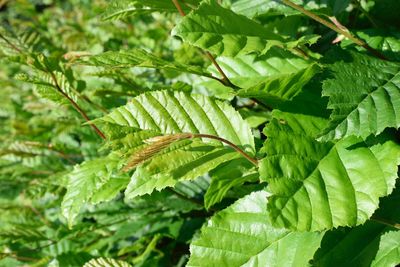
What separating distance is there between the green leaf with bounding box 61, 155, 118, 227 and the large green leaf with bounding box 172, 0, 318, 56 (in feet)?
1.35

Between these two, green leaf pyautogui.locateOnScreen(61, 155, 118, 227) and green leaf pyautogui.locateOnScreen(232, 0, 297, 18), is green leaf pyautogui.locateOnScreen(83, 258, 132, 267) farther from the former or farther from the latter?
green leaf pyautogui.locateOnScreen(232, 0, 297, 18)

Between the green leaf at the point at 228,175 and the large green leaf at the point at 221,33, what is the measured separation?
217 millimetres

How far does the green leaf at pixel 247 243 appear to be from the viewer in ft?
3.00

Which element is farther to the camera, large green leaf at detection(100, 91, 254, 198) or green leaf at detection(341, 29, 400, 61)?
green leaf at detection(341, 29, 400, 61)

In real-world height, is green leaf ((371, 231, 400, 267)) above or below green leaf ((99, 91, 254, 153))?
below

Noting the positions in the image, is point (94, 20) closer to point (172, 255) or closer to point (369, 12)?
point (172, 255)

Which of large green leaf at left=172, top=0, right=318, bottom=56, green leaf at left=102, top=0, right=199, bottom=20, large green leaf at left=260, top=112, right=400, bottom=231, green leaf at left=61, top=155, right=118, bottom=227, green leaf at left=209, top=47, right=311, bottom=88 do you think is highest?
green leaf at left=102, top=0, right=199, bottom=20

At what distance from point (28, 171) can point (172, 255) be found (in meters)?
0.84

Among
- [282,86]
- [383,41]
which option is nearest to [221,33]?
[282,86]

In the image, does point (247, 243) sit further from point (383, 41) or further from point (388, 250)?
point (383, 41)

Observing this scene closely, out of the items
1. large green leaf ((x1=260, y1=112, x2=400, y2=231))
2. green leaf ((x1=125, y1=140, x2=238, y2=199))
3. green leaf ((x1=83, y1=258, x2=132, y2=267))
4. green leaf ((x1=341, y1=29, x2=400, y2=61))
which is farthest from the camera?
green leaf ((x1=83, y1=258, x2=132, y2=267))

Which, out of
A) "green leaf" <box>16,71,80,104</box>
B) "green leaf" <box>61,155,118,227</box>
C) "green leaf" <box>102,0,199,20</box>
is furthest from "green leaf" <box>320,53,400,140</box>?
"green leaf" <box>16,71,80,104</box>

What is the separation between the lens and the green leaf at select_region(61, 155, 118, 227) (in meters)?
1.16

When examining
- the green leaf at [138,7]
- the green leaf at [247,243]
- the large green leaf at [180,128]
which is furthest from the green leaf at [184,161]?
the green leaf at [138,7]
